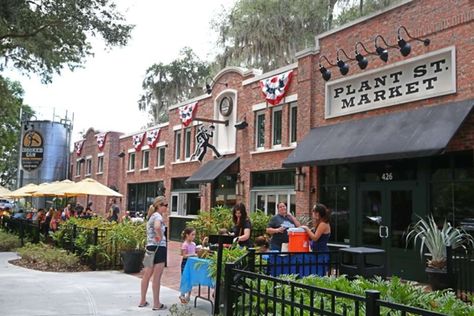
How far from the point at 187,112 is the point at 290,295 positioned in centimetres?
1894

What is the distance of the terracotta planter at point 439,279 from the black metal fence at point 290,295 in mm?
3067

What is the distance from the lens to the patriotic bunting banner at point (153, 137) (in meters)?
26.2

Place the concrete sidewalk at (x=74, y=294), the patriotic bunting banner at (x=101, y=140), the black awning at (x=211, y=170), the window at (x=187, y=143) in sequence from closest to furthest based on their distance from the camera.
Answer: the concrete sidewalk at (x=74, y=294) < the black awning at (x=211, y=170) < the window at (x=187, y=143) < the patriotic bunting banner at (x=101, y=140)

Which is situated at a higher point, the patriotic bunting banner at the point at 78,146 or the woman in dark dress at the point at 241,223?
the patriotic bunting banner at the point at 78,146

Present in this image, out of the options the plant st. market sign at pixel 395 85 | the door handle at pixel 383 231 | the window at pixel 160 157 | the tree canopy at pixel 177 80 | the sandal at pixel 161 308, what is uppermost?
the tree canopy at pixel 177 80

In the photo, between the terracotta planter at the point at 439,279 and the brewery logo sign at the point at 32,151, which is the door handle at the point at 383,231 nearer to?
the terracotta planter at the point at 439,279

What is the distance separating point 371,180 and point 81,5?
8.90 metres

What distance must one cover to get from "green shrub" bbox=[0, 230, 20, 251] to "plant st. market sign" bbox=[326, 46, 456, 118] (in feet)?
39.3

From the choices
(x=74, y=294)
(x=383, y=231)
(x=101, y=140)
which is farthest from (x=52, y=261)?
(x=101, y=140)

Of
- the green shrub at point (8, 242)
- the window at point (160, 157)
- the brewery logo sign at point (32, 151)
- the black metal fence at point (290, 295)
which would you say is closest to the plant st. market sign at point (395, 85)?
the black metal fence at point (290, 295)

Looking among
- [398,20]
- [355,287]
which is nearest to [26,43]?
[398,20]

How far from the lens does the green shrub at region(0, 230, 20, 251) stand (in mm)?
17453

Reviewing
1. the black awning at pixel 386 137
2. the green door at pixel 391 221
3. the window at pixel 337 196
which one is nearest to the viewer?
the black awning at pixel 386 137

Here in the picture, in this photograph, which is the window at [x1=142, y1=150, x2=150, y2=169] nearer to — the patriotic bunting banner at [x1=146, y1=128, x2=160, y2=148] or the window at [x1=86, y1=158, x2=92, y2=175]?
the patriotic bunting banner at [x1=146, y1=128, x2=160, y2=148]
